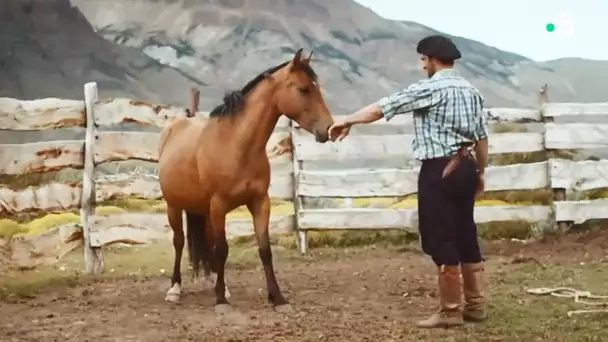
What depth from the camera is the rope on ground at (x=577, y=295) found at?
388 centimetres

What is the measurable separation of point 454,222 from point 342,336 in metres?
0.68

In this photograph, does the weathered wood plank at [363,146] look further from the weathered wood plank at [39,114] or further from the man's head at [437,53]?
the man's head at [437,53]

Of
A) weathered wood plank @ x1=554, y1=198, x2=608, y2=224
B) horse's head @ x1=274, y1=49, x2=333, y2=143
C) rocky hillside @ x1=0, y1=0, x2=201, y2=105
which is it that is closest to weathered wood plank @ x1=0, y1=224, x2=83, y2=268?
rocky hillside @ x1=0, y1=0, x2=201, y2=105

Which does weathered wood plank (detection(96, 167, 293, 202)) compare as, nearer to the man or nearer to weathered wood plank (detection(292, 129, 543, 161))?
weathered wood plank (detection(292, 129, 543, 161))

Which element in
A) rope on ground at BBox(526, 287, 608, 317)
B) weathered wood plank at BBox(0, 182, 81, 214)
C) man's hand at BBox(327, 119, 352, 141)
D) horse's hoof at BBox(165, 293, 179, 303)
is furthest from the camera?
weathered wood plank at BBox(0, 182, 81, 214)

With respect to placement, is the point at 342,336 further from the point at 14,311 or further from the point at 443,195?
the point at 14,311

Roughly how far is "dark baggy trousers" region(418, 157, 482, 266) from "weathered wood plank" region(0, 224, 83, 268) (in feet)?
8.72

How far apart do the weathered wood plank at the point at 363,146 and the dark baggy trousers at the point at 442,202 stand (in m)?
2.65

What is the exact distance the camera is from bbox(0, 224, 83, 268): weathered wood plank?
517cm

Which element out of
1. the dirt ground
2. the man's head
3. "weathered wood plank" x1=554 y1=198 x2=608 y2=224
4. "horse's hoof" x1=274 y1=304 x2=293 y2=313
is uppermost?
the man's head

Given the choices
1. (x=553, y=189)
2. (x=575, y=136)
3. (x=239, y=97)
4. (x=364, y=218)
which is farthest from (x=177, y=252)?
(x=575, y=136)

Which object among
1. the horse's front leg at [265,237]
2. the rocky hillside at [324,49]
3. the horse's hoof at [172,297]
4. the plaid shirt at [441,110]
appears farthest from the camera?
the rocky hillside at [324,49]

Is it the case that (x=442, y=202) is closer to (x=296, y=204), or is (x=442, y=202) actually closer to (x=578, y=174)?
(x=296, y=204)

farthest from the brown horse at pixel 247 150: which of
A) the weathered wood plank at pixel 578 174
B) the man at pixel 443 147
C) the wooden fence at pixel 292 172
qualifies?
the weathered wood plank at pixel 578 174
